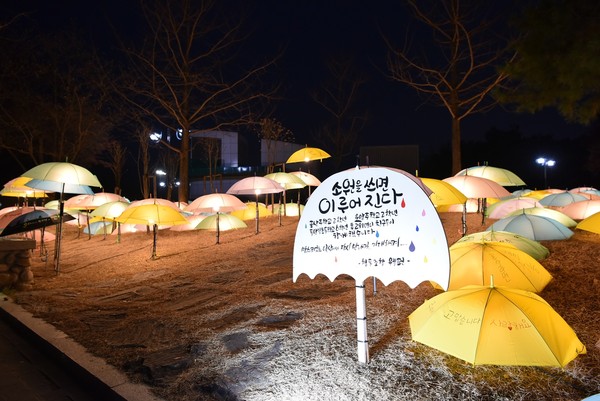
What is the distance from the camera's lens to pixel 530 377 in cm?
416

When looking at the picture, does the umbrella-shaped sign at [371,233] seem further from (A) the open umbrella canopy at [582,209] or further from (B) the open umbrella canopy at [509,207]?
(A) the open umbrella canopy at [582,209]

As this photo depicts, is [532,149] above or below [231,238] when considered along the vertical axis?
above

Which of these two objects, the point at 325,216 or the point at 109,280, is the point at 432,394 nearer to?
the point at 325,216

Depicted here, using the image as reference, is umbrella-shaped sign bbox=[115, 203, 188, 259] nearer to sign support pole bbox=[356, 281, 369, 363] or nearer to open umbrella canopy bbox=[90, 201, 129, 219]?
open umbrella canopy bbox=[90, 201, 129, 219]

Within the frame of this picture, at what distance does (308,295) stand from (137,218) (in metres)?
5.75

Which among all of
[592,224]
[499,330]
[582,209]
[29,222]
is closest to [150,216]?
[29,222]

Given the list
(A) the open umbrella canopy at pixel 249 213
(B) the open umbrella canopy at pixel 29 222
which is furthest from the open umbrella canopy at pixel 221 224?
(B) the open umbrella canopy at pixel 29 222

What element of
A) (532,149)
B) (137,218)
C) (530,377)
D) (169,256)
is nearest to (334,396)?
(530,377)

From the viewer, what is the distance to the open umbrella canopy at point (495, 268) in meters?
6.19

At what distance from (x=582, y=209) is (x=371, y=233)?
39.3 feet

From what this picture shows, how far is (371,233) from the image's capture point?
14.0ft

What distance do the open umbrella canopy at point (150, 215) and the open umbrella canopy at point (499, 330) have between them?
8181 mm

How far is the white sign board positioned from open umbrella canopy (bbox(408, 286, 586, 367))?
0.76 meters

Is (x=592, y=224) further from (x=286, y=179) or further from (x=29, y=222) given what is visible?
(x=29, y=222)
